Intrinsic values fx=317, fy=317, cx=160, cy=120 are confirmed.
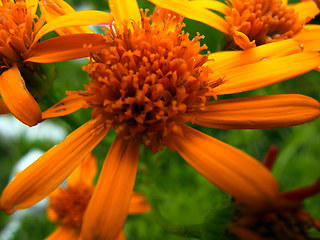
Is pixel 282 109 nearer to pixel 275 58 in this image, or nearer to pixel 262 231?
pixel 275 58

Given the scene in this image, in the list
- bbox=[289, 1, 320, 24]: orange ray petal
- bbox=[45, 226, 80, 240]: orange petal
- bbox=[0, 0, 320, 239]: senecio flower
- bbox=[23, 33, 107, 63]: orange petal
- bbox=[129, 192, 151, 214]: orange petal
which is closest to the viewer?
bbox=[0, 0, 320, 239]: senecio flower

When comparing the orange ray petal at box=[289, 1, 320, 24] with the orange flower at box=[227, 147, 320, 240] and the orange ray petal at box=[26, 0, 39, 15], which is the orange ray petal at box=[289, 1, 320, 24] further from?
the orange ray petal at box=[26, 0, 39, 15]

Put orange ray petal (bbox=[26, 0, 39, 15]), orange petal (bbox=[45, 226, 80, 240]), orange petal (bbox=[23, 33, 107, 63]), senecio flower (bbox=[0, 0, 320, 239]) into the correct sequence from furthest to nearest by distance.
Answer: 1. orange petal (bbox=[45, 226, 80, 240])
2. orange ray petal (bbox=[26, 0, 39, 15])
3. orange petal (bbox=[23, 33, 107, 63])
4. senecio flower (bbox=[0, 0, 320, 239])

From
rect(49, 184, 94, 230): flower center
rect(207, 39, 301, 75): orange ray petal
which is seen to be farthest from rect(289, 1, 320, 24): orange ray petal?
rect(49, 184, 94, 230): flower center

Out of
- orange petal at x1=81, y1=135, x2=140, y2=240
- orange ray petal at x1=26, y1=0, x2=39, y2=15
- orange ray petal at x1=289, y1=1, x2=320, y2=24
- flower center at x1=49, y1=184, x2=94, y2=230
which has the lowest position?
flower center at x1=49, y1=184, x2=94, y2=230

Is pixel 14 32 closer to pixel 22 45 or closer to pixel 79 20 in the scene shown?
pixel 22 45

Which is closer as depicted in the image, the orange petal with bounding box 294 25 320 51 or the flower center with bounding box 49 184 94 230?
the orange petal with bounding box 294 25 320 51

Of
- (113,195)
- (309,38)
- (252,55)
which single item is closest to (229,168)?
(113,195)

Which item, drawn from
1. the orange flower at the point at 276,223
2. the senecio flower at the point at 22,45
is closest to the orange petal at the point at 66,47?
the senecio flower at the point at 22,45
